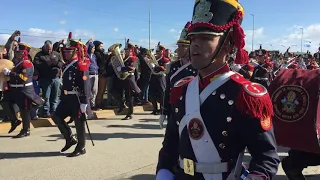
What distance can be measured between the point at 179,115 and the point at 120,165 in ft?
13.0

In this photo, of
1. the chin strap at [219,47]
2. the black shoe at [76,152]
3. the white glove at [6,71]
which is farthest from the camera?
the white glove at [6,71]

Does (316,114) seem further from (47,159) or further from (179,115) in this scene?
(47,159)

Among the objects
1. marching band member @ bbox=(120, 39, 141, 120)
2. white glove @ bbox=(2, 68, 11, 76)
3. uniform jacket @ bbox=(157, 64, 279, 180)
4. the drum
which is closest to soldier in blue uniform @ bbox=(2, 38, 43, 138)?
white glove @ bbox=(2, 68, 11, 76)

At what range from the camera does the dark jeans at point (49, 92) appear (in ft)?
32.1

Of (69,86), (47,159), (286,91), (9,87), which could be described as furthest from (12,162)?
(286,91)

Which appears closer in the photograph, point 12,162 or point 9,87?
point 12,162

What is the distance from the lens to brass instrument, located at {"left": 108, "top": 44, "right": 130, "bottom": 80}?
11.0 meters

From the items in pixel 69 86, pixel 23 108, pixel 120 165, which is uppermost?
pixel 69 86

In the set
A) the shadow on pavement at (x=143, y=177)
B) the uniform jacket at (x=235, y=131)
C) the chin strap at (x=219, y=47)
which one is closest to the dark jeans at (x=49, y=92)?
the shadow on pavement at (x=143, y=177)

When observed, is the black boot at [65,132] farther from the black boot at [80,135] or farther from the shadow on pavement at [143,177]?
the shadow on pavement at [143,177]

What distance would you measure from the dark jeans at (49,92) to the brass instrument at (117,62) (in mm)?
1862

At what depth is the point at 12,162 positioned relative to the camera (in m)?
6.17

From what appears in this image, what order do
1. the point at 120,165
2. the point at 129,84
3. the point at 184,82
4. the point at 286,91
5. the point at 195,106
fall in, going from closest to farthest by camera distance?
1. the point at 195,106
2. the point at 184,82
3. the point at 286,91
4. the point at 120,165
5. the point at 129,84

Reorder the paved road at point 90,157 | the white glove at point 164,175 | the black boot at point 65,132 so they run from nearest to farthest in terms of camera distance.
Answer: the white glove at point 164,175 → the paved road at point 90,157 → the black boot at point 65,132
